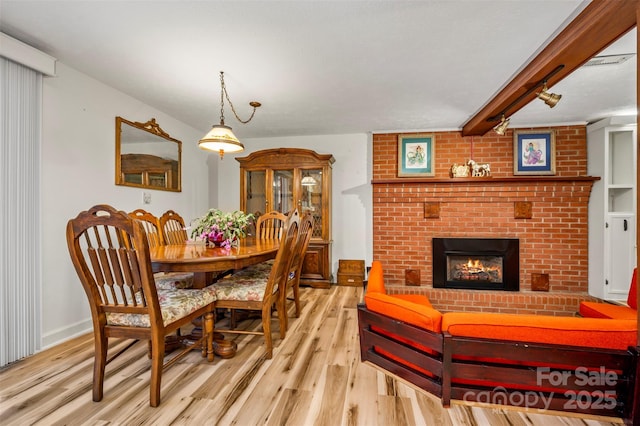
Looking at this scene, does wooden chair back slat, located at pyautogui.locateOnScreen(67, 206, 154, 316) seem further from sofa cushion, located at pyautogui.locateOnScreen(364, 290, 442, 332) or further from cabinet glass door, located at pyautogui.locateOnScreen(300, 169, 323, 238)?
cabinet glass door, located at pyautogui.locateOnScreen(300, 169, 323, 238)

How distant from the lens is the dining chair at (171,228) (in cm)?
287

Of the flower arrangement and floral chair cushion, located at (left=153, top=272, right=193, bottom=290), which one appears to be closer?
floral chair cushion, located at (left=153, top=272, right=193, bottom=290)

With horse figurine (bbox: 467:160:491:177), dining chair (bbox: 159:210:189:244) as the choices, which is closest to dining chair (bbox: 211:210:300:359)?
dining chair (bbox: 159:210:189:244)

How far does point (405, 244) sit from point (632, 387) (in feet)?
9.33

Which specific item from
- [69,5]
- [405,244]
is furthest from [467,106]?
[69,5]

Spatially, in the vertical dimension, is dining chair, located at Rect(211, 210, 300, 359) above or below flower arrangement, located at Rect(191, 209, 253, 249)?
below

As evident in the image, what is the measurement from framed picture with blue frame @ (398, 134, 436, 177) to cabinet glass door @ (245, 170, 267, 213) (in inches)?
78.5

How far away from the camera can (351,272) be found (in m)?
4.17

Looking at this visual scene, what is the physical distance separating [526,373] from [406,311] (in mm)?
590

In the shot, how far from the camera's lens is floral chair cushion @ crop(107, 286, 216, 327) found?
60.6 inches

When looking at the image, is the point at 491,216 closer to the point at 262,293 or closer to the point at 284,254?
the point at 284,254

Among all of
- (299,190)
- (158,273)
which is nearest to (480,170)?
(299,190)

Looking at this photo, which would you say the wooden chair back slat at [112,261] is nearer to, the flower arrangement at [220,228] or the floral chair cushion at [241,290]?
the floral chair cushion at [241,290]

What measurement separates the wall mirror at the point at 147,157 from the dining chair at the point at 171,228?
1.66 ft
